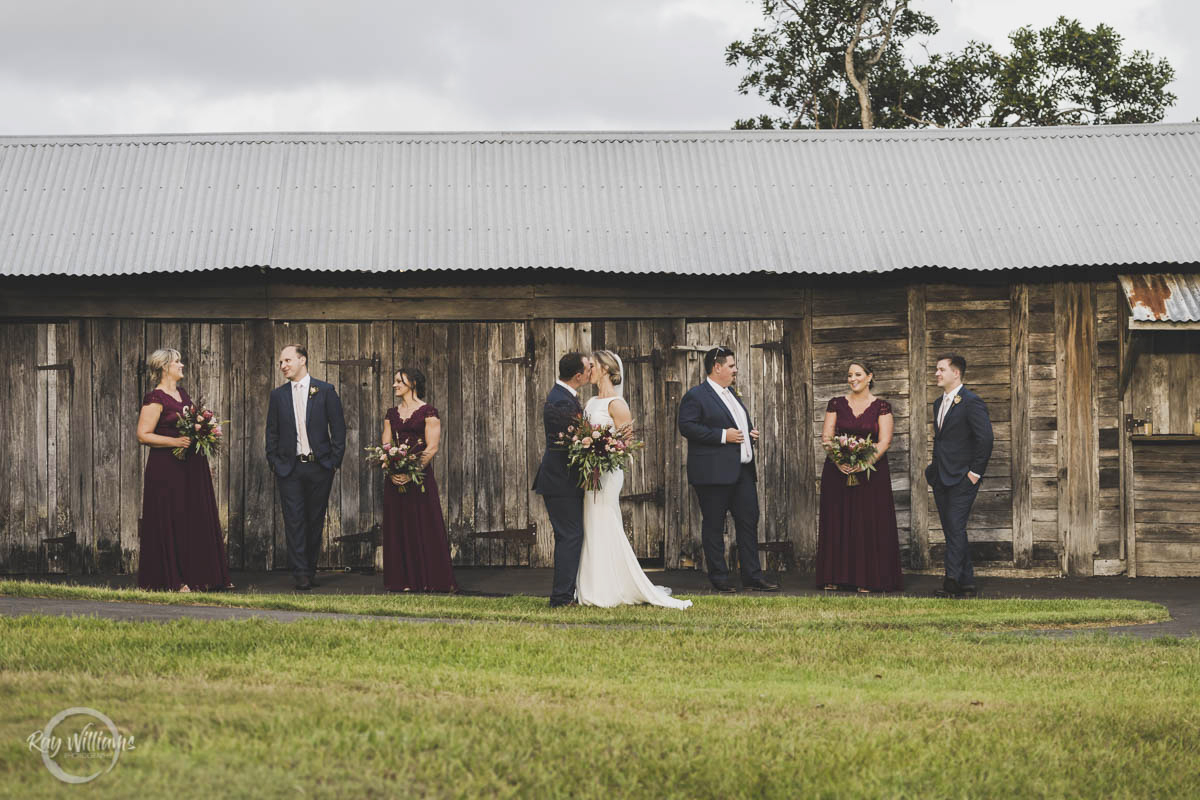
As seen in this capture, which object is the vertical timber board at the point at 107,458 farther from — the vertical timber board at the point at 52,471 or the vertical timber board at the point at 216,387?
the vertical timber board at the point at 216,387

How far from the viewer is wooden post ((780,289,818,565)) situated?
12.2 meters

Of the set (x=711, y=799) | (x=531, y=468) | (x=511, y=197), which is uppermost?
(x=511, y=197)

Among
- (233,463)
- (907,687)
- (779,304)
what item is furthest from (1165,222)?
(233,463)

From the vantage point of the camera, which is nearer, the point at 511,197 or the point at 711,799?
the point at 711,799

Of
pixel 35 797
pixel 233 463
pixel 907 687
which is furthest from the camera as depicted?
pixel 233 463

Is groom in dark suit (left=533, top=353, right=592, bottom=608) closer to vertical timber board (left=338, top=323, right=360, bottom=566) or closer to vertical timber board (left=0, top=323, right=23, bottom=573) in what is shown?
vertical timber board (left=338, top=323, right=360, bottom=566)

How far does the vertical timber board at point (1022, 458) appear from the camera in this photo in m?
12.1

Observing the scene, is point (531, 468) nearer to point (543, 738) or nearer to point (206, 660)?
point (206, 660)

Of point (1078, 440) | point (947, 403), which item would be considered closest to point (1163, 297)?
point (1078, 440)

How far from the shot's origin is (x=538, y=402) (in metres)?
12.2

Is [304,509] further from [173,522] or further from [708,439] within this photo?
[708,439]

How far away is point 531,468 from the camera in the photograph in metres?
12.2

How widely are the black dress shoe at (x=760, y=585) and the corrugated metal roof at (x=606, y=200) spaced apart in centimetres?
284

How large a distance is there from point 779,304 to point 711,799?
309 inches
